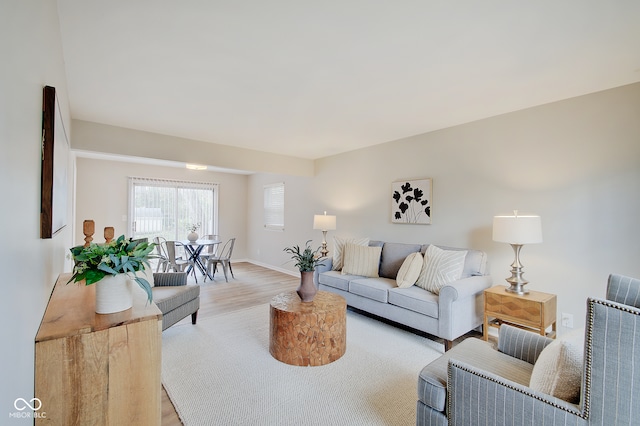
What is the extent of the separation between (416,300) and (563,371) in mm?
1828

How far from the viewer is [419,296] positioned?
10.00 feet

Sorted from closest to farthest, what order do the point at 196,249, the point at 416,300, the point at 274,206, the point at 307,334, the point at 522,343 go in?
the point at 522,343 → the point at 307,334 → the point at 416,300 → the point at 196,249 → the point at 274,206

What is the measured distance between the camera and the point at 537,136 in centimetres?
306

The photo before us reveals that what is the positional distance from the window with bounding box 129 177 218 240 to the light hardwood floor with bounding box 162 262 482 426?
146 centimetres

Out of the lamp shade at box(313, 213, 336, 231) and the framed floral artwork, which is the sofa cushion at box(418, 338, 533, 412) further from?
the lamp shade at box(313, 213, 336, 231)

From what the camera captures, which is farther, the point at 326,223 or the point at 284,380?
the point at 326,223

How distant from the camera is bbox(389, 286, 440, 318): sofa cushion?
2904 mm

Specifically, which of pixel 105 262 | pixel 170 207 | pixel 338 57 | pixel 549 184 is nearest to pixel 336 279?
pixel 549 184

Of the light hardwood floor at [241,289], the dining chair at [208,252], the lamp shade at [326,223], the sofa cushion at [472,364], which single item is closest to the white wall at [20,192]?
the sofa cushion at [472,364]

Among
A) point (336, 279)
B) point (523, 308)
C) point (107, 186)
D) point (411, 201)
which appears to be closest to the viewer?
point (523, 308)

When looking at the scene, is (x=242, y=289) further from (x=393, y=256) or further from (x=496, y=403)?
(x=496, y=403)

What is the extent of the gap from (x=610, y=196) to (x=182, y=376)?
13.1ft

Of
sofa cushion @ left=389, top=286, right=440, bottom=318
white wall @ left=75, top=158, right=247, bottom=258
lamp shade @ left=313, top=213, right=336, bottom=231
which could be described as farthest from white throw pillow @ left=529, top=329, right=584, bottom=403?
white wall @ left=75, top=158, right=247, bottom=258

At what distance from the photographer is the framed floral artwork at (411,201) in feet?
13.0
